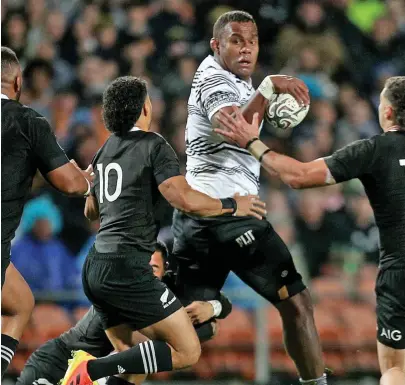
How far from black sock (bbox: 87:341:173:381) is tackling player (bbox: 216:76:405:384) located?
1.18m

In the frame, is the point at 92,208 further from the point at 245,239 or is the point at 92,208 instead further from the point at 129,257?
the point at 245,239

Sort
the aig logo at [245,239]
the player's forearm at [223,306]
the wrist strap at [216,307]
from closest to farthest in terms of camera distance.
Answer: the aig logo at [245,239] < the wrist strap at [216,307] < the player's forearm at [223,306]

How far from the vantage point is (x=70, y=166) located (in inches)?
202

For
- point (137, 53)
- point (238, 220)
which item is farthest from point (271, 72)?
point (238, 220)

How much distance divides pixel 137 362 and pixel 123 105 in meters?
1.43

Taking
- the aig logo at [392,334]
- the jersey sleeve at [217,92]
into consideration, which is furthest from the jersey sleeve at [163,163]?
the aig logo at [392,334]

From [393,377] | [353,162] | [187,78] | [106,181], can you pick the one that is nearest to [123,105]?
[106,181]

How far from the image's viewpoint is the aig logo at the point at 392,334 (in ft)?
17.2

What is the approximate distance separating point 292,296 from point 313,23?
591cm

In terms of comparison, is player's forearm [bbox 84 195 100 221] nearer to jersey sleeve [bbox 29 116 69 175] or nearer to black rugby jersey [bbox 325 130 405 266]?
jersey sleeve [bbox 29 116 69 175]

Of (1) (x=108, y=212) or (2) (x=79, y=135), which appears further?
(2) (x=79, y=135)

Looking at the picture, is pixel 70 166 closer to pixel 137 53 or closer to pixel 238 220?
pixel 238 220

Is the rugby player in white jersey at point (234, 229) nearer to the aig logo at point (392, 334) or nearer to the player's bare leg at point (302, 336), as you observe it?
the player's bare leg at point (302, 336)

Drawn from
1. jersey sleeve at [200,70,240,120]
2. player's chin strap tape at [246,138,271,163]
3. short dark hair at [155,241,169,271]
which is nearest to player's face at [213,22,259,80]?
jersey sleeve at [200,70,240,120]
